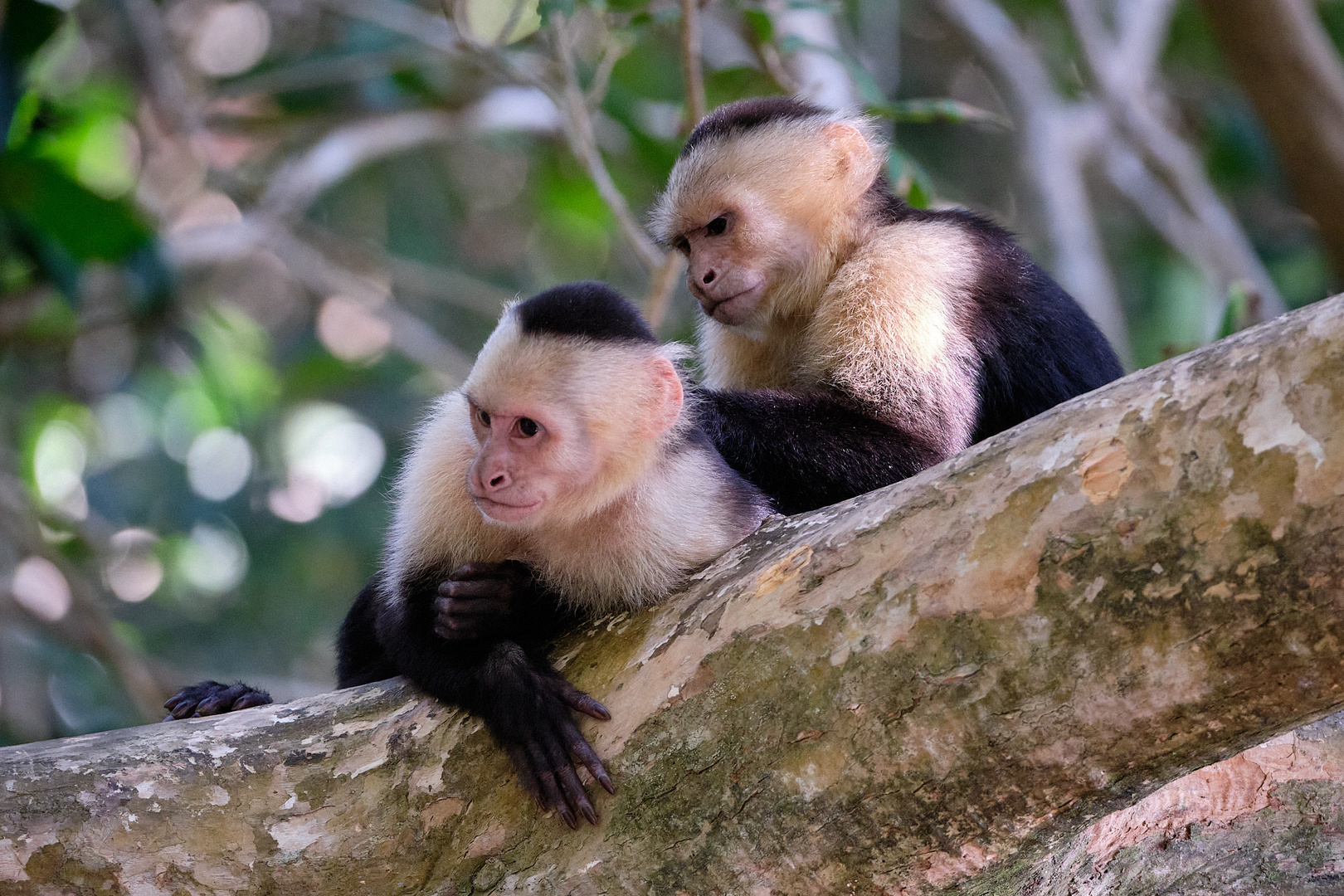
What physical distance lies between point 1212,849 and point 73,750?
2.09 meters

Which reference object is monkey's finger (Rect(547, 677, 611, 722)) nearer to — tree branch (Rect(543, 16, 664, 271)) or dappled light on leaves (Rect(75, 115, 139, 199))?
tree branch (Rect(543, 16, 664, 271))

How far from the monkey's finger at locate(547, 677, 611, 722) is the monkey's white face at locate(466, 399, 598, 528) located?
1.20 ft

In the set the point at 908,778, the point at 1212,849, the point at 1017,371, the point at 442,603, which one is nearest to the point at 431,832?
the point at 442,603

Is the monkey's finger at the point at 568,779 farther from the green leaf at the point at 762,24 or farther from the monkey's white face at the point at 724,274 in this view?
the green leaf at the point at 762,24

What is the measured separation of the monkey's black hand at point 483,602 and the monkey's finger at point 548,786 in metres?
0.28

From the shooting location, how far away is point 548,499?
251cm

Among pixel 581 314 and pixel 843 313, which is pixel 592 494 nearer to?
pixel 581 314

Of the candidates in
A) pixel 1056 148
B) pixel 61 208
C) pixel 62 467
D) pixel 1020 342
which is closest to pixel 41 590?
pixel 62 467

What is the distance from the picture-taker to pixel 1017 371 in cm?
324

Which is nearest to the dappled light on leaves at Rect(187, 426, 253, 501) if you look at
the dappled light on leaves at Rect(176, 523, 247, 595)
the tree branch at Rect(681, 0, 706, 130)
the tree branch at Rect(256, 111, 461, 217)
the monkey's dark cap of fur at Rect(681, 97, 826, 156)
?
the dappled light on leaves at Rect(176, 523, 247, 595)

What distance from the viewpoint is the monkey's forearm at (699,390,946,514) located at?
9.71ft

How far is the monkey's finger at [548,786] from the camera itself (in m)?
2.14

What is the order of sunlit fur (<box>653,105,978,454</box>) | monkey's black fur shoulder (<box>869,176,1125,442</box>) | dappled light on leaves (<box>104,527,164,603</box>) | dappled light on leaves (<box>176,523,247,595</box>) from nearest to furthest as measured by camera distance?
sunlit fur (<box>653,105,978,454</box>) < monkey's black fur shoulder (<box>869,176,1125,442</box>) < dappled light on leaves (<box>104,527,164,603</box>) < dappled light on leaves (<box>176,523,247,595</box>)

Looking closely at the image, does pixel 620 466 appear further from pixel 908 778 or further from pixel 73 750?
pixel 73 750
